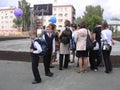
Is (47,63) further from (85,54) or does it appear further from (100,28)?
(100,28)

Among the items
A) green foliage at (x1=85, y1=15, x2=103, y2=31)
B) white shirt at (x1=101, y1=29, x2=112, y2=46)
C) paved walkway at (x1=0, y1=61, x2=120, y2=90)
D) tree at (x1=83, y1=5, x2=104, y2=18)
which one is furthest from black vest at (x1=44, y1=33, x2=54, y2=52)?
tree at (x1=83, y1=5, x2=104, y2=18)

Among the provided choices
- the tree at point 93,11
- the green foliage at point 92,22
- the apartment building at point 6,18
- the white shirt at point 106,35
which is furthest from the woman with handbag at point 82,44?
the apartment building at point 6,18

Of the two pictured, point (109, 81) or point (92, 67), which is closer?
point (109, 81)

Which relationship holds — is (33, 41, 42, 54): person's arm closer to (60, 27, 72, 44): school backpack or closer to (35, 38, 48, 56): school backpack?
(35, 38, 48, 56): school backpack

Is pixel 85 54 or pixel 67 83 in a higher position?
pixel 85 54

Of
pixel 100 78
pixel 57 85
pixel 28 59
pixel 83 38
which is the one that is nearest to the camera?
pixel 57 85

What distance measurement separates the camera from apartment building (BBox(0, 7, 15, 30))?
149625 mm

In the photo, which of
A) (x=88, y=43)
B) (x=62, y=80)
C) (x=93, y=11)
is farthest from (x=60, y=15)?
(x=62, y=80)

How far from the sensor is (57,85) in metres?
7.86

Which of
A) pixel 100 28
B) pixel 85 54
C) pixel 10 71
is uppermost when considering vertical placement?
pixel 100 28

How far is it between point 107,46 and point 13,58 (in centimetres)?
457

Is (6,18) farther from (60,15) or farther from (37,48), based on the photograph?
(37,48)

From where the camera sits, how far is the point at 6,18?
500 feet

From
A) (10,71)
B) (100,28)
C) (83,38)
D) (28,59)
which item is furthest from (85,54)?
(28,59)
